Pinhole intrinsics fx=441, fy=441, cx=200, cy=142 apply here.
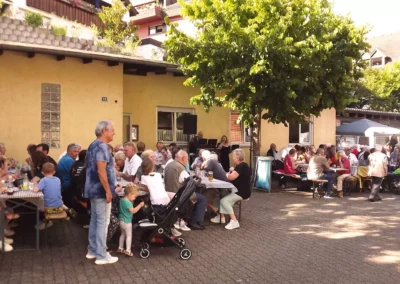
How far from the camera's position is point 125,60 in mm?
12227

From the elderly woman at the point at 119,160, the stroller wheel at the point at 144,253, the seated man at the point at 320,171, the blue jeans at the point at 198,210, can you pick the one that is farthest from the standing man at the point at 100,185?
the seated man at the point at 320,171

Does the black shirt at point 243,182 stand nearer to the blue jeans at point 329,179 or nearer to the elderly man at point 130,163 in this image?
the elderly man at point 130,163

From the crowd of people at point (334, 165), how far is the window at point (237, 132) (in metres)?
1.40

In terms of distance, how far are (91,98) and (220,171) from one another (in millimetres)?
5636

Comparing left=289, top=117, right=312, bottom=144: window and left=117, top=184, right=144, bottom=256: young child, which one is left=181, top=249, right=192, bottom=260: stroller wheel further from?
left=289, top=117, right=312, bottom=144: window

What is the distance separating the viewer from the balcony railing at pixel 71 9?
25962 mm

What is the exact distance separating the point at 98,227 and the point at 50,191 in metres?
1.19

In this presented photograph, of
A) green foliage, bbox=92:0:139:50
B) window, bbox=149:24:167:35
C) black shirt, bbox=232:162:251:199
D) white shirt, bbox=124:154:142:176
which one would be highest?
window, bbox=149:24:167:35

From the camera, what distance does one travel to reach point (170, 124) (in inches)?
614

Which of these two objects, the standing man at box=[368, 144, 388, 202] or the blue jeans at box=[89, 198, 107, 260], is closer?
the blue jeans at box=[89, 198, 107, 260]

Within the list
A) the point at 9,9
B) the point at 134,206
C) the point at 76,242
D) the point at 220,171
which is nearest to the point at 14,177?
the point at 76,242

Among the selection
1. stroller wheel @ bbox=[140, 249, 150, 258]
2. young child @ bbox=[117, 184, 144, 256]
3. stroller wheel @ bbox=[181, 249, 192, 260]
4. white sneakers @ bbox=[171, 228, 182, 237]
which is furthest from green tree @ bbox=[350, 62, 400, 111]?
stroller wheel @ bbox=[140, 249, 150, 258]

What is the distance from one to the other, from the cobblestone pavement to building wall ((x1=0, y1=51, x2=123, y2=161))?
4.55 meters

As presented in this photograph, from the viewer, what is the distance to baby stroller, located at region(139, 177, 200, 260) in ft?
19.5
